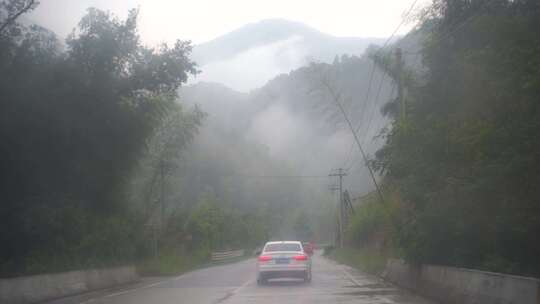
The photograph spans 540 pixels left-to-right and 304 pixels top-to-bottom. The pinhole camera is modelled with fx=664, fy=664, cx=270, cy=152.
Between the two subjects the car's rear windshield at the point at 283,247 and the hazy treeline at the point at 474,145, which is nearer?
the hazy treeline at the point at 474,145

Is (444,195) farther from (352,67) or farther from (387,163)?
(352,67)

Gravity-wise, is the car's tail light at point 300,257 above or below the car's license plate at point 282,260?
above

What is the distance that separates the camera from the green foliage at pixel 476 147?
14977 mm

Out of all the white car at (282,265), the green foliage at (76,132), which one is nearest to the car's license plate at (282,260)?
the white car at (282,265)

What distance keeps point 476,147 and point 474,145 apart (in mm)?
78

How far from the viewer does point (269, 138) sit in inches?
4646

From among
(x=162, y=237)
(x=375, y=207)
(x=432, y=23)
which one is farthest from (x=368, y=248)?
(x=432, y=23)

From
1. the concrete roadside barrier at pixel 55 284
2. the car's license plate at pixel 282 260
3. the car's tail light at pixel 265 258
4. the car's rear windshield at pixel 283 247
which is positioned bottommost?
the concrete roadside barrier at pixel 55 284

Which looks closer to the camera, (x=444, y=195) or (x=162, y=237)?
(x=444, y=195)

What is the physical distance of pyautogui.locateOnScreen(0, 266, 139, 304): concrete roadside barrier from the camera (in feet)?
55.5

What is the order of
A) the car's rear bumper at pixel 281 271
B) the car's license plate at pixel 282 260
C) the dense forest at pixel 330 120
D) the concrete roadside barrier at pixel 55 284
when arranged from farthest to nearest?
1. the car's license plate at pixel 282 260
2. the car's rear bumper at pixel 281 271
3. the concrete roadside barrier at pixel 55 284
4. the dense forest at pixel 330 120

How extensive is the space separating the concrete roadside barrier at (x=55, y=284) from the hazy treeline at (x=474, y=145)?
10573 mm

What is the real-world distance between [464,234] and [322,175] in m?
85.3

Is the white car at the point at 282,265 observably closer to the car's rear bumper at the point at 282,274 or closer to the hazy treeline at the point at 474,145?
the car's rear bumper at the point at 282,274
